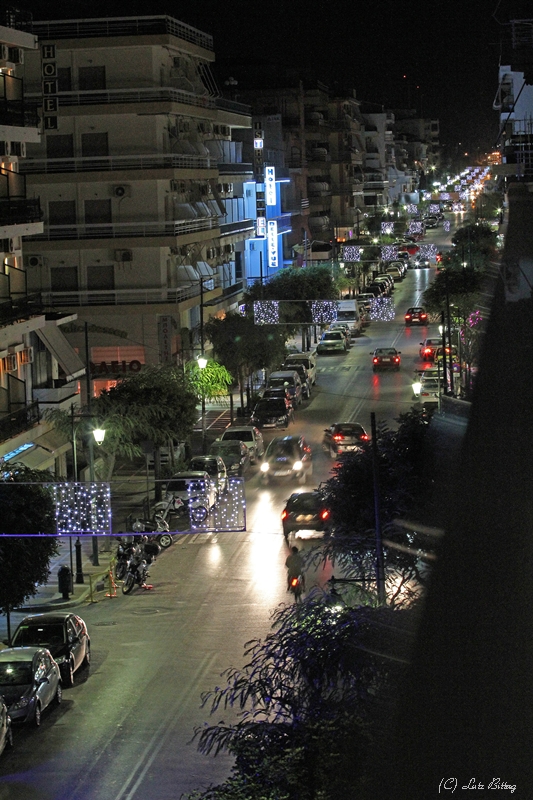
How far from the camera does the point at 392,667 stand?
795cm

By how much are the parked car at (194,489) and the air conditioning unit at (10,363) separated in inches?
167

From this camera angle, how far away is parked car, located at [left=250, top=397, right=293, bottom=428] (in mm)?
40062

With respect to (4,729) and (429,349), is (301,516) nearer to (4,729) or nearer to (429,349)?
(4,729)

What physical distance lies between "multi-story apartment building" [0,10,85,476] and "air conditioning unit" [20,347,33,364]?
2cm

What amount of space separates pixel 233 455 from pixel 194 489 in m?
5.36

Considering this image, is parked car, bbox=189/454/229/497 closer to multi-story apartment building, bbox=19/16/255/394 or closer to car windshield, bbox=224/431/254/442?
car windshield, bbox=224/431/254/442

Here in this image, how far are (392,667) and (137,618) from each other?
14.4 m

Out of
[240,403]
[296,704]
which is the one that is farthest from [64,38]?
[296,704]

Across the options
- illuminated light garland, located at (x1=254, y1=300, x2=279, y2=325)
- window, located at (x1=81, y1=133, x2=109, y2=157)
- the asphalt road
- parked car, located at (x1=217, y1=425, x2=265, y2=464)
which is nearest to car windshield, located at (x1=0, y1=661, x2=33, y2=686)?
the asphalt road

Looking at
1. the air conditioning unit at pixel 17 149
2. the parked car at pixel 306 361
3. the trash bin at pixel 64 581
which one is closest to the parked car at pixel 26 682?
the trash bin at pixel 64 581

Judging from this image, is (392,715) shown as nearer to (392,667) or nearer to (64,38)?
(392,667)

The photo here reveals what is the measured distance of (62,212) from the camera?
4334 centimetres

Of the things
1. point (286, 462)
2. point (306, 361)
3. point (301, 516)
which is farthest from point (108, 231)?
point (301, 516)

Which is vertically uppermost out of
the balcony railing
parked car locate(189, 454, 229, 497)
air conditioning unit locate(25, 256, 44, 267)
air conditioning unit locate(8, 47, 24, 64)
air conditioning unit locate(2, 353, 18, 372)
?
air conditioning unit locate(8, 47, 24, 64)
